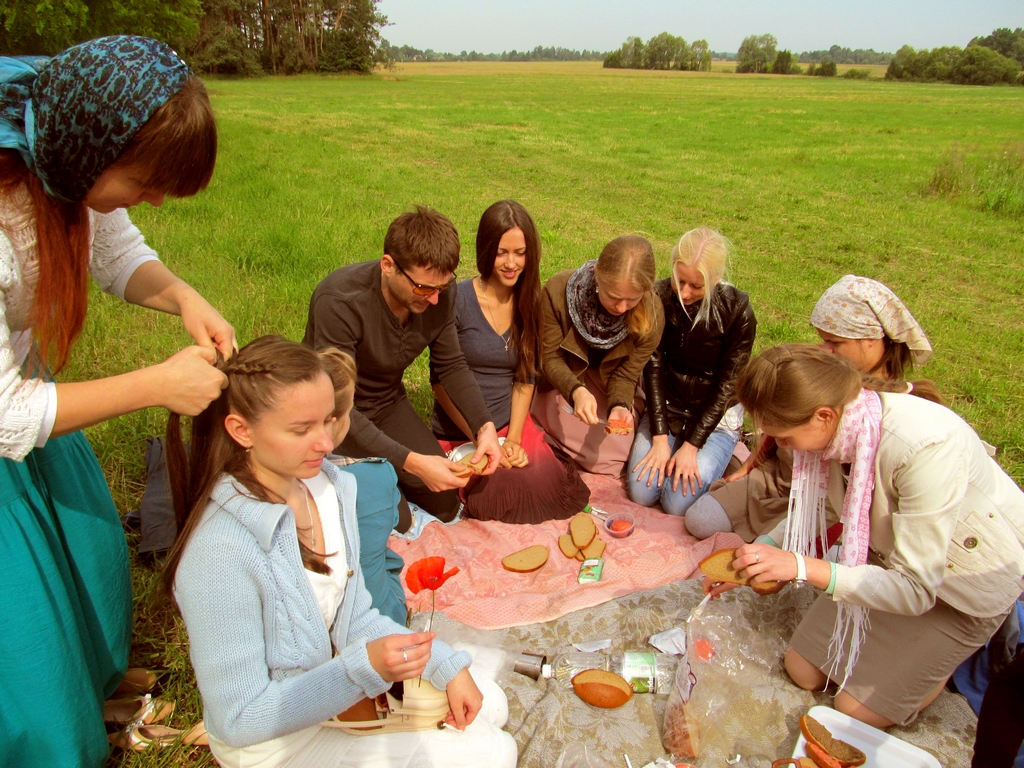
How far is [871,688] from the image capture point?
242 cm

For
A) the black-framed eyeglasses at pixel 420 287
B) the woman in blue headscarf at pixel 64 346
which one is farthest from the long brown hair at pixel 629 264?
the woman in blue headscarf at pixel 64 346

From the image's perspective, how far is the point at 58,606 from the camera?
1.90 m

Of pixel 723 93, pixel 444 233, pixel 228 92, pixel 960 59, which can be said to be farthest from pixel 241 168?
pixel 960 59

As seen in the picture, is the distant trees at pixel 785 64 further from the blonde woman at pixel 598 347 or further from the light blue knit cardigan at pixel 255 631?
the light blue knit cardigan at pixel 255 631

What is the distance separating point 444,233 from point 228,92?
33.0 meters

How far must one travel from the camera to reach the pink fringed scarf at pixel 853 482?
91.8 inches

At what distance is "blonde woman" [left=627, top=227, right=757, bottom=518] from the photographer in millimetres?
3740

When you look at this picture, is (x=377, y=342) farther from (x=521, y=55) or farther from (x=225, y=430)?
(x=521, y=55)

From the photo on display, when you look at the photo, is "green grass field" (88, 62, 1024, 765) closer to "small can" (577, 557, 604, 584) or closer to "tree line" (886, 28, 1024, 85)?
"small can" (577, 557, 604, 584)

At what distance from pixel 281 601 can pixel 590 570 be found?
175 centimetres

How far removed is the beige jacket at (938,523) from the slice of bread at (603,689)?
80 centimetres

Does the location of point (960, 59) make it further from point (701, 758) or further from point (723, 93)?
point (701, 758)

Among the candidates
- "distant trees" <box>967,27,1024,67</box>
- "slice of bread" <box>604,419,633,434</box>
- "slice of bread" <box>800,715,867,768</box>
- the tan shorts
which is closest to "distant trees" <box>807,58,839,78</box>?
"distant trees" <box>967,27,1024,67</box>

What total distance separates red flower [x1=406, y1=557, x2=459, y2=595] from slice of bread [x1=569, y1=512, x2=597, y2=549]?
2.09ft
